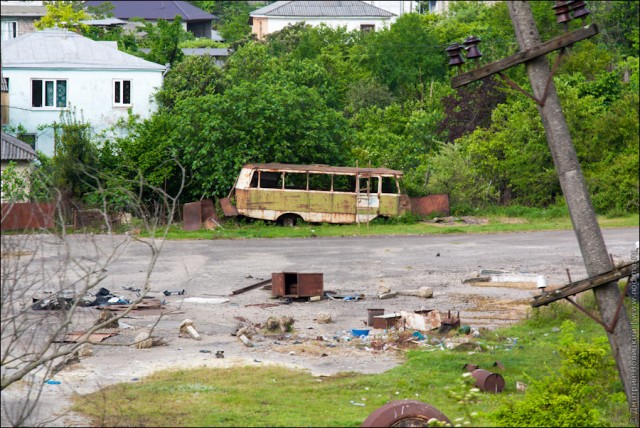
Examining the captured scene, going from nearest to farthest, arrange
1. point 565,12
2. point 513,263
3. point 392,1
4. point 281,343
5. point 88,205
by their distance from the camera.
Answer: point 565,12
point 281,343
point 513,263
point 88,205
point 392,1

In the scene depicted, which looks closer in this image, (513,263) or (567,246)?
(513,263)

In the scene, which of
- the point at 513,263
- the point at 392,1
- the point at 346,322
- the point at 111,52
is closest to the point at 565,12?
the point at 346,322

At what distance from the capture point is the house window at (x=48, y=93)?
40.8 meters

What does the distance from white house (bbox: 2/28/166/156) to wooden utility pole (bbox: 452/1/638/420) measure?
30.8 m

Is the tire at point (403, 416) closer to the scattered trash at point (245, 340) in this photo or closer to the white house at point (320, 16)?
the scattered trash at point (245, 340)

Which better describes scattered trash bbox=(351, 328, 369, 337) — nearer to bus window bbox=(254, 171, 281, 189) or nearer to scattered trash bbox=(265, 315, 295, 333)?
scattered trash bbox=(265, 315, 295, 333)

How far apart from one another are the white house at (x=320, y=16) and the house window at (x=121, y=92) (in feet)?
109

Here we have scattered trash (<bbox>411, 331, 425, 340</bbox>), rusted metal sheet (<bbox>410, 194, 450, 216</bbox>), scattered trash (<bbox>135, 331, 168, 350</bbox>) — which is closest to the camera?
scattered trash (<bbox>135, 331, 168, 350</bbox>)

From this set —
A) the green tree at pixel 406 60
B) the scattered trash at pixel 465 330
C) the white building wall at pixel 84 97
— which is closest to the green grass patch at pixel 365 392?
the scattered trash at pixel 465 330

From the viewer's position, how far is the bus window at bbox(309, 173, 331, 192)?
3375 centimetres

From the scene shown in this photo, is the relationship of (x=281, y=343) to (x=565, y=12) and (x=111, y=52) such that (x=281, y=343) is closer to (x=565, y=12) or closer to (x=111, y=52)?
(x=565, y=12)

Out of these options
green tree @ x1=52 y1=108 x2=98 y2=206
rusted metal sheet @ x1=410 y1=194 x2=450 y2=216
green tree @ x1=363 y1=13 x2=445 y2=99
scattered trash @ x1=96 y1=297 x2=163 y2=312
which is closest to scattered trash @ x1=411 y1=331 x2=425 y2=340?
scattered trash @ x1=96 y1=297 x2=163 y2=312

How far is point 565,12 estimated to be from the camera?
10.6 meters

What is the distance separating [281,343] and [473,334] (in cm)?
Result: 327
